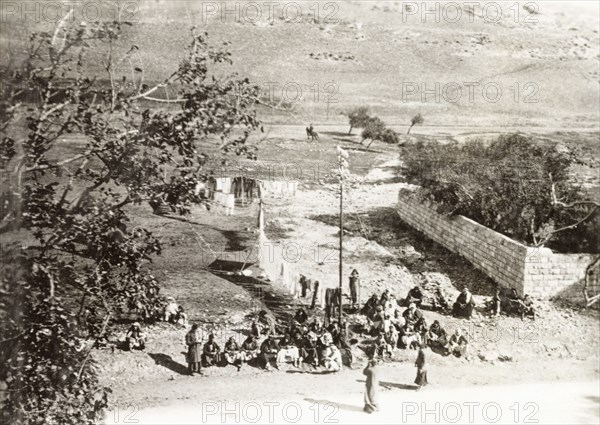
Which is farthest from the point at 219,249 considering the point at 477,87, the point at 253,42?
the point at 477,87

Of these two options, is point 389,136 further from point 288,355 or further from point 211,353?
point 211,353

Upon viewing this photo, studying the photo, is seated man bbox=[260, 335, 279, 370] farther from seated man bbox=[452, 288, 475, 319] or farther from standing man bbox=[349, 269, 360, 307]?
seated man bbox=[452, 288, 475, 319]

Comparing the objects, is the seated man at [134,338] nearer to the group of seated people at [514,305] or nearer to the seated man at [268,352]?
the seated man at [268,352]

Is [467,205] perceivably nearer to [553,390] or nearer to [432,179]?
[432,179]

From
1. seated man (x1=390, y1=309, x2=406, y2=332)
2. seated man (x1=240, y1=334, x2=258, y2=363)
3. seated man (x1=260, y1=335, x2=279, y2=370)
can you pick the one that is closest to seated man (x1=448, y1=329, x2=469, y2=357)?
seated man (x1=390, y1=309, x2=406, y2=332)

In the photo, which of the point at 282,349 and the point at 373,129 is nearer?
the point at 282,349

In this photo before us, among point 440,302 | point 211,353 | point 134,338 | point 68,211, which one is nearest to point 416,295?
point 440,302


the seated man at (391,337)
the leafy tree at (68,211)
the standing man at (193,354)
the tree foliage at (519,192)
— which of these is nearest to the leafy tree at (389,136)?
the tree foliage at (519,192)
